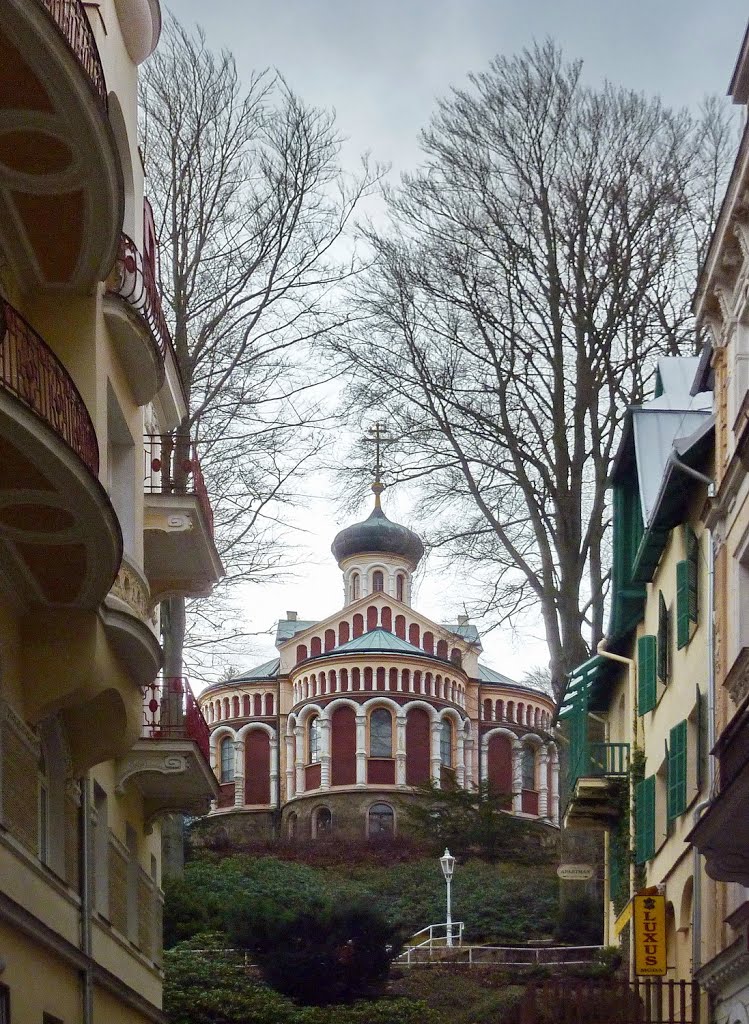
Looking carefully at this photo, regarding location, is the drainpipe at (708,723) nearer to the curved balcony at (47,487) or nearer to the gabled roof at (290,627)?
the curved balcony at (47,487)

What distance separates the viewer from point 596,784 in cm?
2798

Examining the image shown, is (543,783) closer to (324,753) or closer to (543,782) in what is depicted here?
(543,782)

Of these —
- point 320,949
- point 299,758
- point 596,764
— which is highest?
point 299,758

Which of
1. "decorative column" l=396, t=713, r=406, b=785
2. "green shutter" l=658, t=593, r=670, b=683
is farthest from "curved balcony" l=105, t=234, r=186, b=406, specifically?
"decorative column" l=396, t=713, r=406, b=785

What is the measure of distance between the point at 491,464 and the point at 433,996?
10.5 metres

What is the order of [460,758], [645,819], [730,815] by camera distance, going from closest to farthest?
[730,815], [645,819], [460,758]

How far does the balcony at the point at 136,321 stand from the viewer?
1548cm

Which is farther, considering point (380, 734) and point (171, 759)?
point (380, 734)

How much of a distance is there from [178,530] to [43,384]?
7.22 meters

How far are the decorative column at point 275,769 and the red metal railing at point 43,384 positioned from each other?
66.8m

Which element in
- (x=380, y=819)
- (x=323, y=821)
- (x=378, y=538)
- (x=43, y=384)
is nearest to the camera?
(x=43, y=384)

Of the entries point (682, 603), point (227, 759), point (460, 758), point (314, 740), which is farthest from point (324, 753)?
point (682, 603)

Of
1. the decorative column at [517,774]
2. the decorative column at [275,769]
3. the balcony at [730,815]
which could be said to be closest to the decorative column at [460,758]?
the decorative column at [517,774]

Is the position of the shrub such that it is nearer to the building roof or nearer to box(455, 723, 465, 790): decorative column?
the building roof
